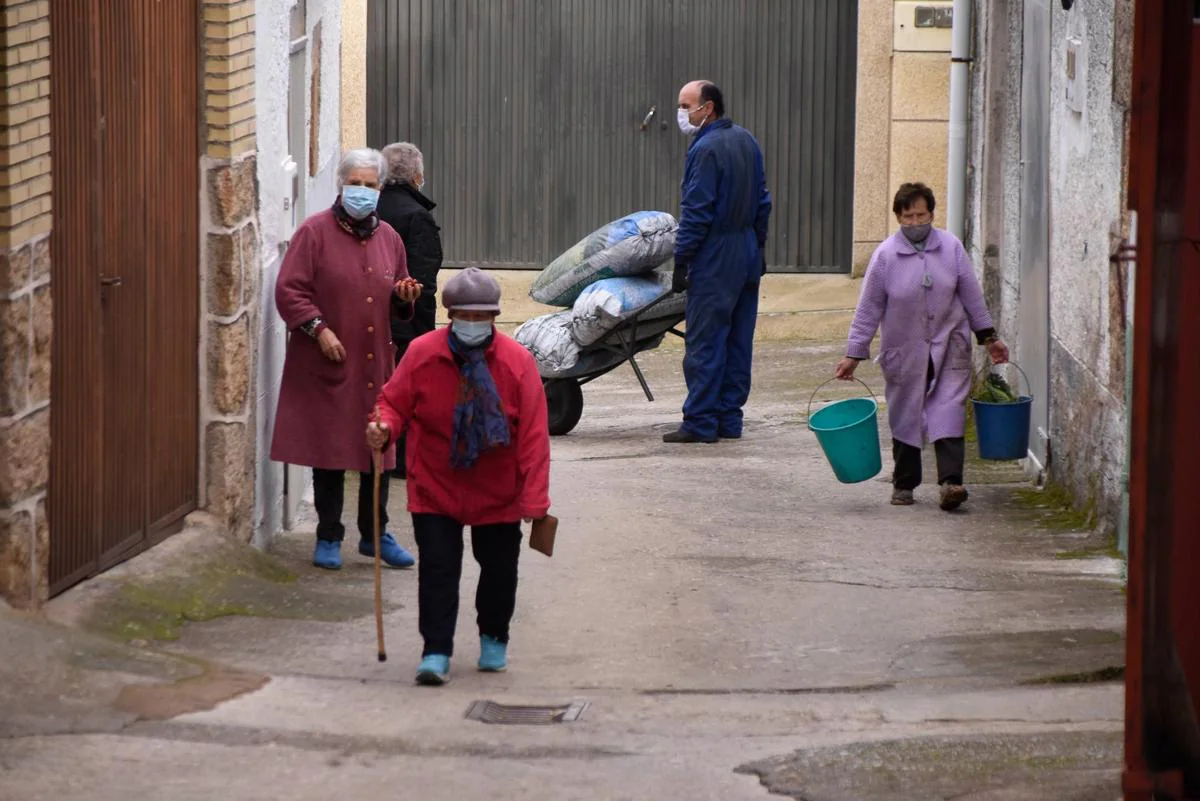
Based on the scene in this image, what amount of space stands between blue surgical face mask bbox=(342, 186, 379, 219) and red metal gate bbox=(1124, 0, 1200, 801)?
4.16m

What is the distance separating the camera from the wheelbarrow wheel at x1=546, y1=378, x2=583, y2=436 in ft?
41.2

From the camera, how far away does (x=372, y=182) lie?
8.56 m

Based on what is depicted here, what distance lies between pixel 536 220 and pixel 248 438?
9454mm

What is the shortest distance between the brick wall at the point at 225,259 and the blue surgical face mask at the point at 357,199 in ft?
1.38

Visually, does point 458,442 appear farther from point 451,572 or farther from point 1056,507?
point 1056,507

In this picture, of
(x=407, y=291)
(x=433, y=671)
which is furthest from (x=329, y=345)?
(x=433, y=671)

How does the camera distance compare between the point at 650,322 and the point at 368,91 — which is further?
the point at 368,91

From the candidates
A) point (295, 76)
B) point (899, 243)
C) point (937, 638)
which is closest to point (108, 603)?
point (937, 638)

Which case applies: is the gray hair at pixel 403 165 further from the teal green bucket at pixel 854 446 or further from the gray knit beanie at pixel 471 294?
the gray knit beanie at pixel 471 294

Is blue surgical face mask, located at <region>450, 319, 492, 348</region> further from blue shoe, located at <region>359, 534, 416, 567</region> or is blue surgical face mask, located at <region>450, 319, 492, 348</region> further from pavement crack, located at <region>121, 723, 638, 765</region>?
blue shoe, located at <region>359, 534, 416, 567</region>

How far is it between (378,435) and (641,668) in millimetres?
1273

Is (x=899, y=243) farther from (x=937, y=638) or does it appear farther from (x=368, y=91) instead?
(x=368, y=91)

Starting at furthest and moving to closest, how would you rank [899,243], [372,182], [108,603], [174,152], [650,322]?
1. [650,322]
2. [899,243]
3. [372,182]
4. [174,152]
5. [108,603]

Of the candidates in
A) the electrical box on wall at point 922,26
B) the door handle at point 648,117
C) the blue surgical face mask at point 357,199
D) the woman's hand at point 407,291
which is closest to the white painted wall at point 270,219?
the blue surgical face mask at point 357,199
